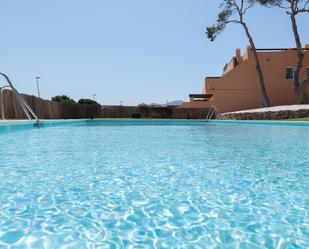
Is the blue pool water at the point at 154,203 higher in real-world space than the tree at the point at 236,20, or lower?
lower

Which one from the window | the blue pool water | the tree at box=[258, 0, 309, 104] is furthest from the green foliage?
the blue pool water

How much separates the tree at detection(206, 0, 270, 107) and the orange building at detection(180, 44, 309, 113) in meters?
2.34

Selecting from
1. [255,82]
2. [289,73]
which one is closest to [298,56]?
[289,73]

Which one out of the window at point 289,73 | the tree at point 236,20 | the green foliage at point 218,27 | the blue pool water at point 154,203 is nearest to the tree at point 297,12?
the tree at point 236,20

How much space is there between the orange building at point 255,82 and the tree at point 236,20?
7.68 feet

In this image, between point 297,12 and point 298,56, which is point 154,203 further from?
point 297,12

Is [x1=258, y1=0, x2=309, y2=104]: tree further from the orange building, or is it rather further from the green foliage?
the orange building

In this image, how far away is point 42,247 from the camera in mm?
1872

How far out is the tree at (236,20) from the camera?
21.4 metres

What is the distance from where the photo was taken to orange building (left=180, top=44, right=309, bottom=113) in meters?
23.8

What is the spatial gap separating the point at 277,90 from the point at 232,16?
7.04 m

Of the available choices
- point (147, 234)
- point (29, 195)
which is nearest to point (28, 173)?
point (29, 195)

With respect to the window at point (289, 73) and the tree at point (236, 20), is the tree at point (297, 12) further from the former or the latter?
the window at point (289, 73)

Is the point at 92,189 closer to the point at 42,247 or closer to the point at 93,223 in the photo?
the point at 93,223
